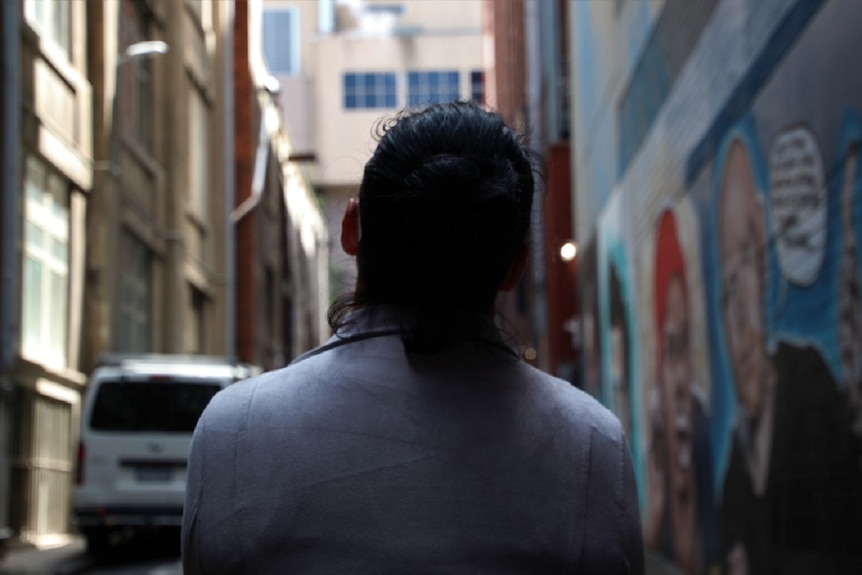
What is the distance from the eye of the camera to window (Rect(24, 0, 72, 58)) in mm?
16984

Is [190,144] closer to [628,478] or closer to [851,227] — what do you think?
[851,227]

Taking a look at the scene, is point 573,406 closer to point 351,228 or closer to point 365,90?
point 351,228

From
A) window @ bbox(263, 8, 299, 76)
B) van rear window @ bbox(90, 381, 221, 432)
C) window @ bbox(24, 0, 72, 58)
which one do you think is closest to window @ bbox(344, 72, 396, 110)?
window @ bbox(263, 8, 299, 76)

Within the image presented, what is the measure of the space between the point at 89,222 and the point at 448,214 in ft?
63.0

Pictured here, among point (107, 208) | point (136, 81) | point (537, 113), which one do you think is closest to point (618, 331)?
point (107, 208)

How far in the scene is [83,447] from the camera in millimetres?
14508

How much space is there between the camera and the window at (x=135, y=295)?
22.8m

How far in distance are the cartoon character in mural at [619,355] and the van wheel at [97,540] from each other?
18.8 feet

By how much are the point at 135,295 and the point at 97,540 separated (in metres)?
9.64

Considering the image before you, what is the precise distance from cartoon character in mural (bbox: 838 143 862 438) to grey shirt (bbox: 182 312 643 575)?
14.2 feet

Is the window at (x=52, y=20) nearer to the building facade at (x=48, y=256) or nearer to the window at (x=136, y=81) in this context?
the building facade at (x=48, y=256)

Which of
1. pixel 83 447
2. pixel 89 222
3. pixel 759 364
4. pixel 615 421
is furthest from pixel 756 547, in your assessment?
pixel 89 222

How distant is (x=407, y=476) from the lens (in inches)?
73.2

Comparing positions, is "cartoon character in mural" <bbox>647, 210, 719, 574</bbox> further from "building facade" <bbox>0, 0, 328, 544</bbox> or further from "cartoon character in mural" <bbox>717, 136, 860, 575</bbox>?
"building facade" <bbox>0, 0, 328, 544</bbox>
